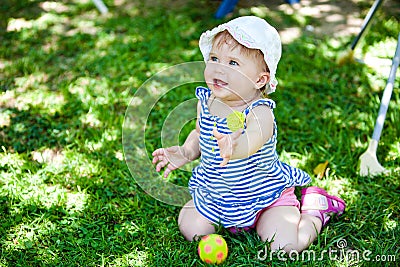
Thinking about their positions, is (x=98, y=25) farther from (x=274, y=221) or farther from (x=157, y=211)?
(x=274, y=221)

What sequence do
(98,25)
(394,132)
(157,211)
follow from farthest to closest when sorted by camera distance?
(98,25)
(394,132)
(157,211)

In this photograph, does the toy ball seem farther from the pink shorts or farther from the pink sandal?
the pink sandal

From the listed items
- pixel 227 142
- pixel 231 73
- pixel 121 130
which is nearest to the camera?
pixel 227 142

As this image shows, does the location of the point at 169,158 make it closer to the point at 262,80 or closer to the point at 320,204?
the point at 262,80

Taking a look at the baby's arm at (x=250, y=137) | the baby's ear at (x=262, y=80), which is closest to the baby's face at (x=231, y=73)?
the baby's ear at (x=262, y=80)

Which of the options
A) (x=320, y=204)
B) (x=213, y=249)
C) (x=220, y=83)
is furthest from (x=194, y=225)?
(x=220, y=83)

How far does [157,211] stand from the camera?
245cm

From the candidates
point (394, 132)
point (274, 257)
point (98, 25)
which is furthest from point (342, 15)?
point (274, 257)

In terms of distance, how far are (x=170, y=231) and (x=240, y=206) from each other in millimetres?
355

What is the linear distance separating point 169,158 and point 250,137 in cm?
49

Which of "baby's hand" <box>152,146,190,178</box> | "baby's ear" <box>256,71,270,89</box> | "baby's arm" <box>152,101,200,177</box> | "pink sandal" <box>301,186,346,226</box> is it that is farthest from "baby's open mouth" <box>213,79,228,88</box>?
"pink sandal" <box>301,186,346,226</box>

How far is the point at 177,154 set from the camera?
2281 mm

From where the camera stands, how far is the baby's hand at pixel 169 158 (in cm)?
225

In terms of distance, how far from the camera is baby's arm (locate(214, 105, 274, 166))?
1.84 meters
